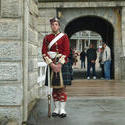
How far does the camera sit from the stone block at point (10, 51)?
16.0 feet

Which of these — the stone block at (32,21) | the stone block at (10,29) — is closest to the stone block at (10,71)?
the stone block at (10,29)

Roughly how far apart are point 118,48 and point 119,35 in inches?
26.6

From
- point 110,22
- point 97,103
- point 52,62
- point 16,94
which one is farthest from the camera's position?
point 110,22

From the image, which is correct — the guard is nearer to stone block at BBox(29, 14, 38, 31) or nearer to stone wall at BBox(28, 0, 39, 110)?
stone wall at BBox(28, 0, 39, 110)

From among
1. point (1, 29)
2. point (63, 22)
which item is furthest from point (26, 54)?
point (63, 22)

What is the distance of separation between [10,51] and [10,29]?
0.35 m

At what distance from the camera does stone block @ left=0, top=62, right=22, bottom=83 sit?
191 inches

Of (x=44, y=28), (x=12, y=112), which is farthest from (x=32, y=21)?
(x=44, y=28)

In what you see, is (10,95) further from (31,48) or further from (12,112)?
(31,48)

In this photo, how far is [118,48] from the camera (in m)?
15.8

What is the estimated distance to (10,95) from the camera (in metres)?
4.86

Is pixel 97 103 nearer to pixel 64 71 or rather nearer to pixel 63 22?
pixel 64 71

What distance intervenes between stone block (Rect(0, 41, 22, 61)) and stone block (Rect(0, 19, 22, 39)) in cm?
11

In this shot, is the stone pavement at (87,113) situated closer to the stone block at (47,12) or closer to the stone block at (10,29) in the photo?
the stone block at (10,29)
